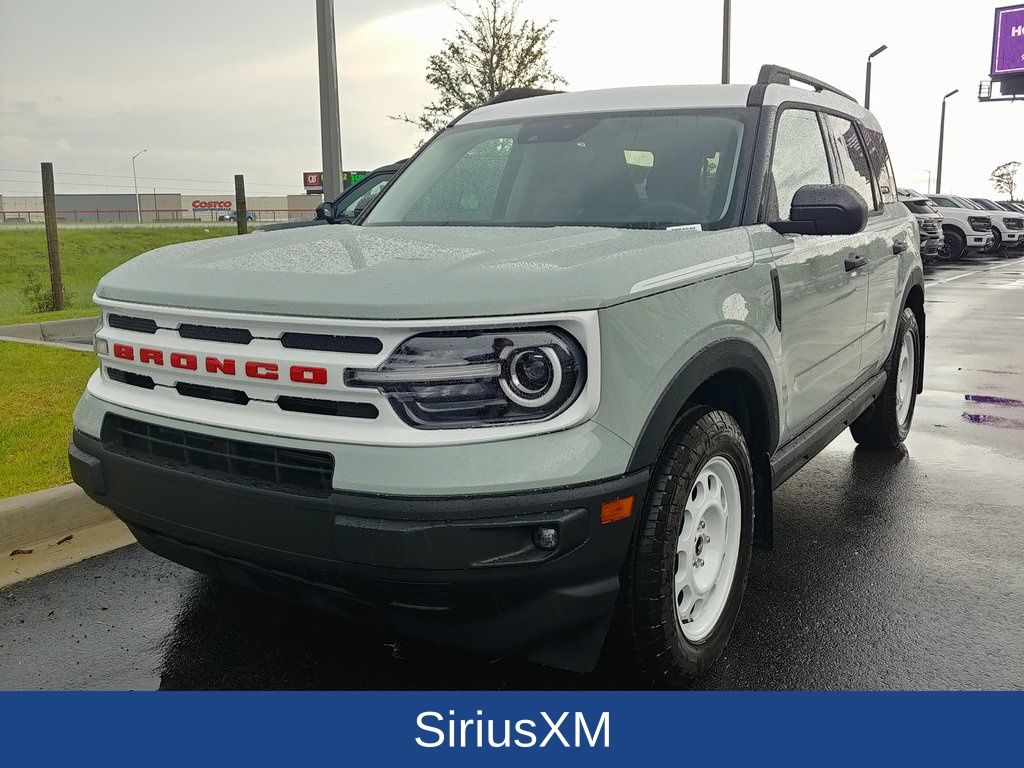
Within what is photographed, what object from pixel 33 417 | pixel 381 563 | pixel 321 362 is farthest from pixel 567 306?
pixel 33 417

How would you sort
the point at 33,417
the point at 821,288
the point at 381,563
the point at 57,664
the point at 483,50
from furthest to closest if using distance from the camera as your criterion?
the point at 483,50 < the point at 33,417 < the point at 821,288 < the point at 57,664 < the point at 381,563

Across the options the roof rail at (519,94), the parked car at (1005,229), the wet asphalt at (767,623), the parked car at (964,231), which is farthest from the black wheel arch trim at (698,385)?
the parked car at (1005,229)

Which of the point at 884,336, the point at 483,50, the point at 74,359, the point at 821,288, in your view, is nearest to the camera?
the point at 821,288

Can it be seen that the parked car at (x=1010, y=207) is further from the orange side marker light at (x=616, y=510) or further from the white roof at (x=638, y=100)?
the orange side marker light at (x=616, y=510)

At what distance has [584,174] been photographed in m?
4.00

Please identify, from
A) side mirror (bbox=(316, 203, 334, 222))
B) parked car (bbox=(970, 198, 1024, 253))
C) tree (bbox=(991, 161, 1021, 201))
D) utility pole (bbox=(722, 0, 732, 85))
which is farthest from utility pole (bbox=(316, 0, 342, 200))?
tree (bbox=(991, 161, 1021, 201))

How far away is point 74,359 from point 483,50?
16.9 meters

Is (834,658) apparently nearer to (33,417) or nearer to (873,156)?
(873,156)

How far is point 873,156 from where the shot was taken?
557 cm

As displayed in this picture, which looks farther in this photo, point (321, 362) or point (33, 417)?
point (33, 417)

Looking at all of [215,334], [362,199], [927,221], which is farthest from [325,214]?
[927,221]

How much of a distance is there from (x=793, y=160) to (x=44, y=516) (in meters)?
3.63

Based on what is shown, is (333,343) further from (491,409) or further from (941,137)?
(941,137)

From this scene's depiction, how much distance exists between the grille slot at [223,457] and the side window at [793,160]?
6.76ft
